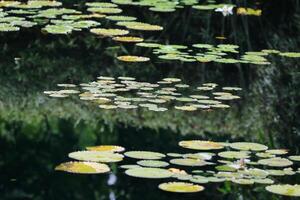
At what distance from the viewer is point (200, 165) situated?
2629 millimetres

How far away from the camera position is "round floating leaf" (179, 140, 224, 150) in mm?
2852

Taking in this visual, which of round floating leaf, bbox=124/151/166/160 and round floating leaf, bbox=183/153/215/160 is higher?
round floating leaf, bbox=124/151/166/160

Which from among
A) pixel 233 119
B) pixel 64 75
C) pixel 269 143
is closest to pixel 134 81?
pixel 64 75

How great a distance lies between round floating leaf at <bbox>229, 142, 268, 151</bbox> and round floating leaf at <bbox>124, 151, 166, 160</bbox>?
30 cm

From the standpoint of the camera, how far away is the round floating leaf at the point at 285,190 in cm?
242

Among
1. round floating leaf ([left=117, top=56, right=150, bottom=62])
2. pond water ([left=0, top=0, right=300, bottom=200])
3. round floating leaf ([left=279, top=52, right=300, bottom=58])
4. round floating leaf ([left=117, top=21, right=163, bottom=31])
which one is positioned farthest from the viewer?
round floating leaf ([left=117, top=21, right=163, bottom=31])

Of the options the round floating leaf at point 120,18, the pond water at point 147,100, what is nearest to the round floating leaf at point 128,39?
the pond water at point 147,100

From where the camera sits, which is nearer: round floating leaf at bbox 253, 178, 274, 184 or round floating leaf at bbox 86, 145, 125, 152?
round floating leaf at bbox 253, 178, 274, 184

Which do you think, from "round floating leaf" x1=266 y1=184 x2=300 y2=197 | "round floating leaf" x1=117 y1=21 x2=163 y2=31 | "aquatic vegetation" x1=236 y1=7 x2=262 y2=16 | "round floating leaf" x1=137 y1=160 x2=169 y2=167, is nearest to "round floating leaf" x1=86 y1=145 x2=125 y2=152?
"round floating leaf" x1=137 y1=160 x2=169 y2=167

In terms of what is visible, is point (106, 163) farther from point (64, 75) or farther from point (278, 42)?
point (278, 42)

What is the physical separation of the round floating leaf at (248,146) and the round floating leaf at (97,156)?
17.7 inches

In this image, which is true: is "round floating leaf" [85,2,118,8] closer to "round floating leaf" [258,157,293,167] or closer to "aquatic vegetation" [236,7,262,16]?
"aquatic vegetation" [236,7,262,16]

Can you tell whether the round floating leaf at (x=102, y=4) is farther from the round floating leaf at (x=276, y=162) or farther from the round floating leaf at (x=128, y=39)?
the round floating leaf at (x=276, y=162)

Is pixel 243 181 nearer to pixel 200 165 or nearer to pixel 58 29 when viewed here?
pixel 200 165
